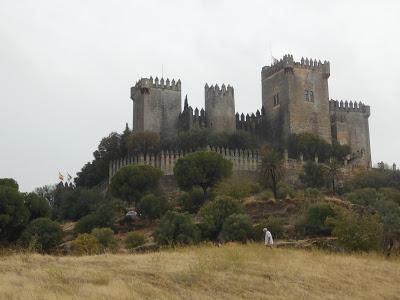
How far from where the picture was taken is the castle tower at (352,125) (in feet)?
226

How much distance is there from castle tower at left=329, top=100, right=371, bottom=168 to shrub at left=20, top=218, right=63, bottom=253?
1320 inches

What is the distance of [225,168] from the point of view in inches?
2127

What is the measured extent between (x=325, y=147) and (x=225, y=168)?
42.3 feet

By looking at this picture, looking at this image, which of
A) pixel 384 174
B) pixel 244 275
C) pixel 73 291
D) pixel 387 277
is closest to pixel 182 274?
pixel 244 275

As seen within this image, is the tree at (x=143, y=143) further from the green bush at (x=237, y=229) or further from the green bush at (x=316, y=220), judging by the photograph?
the green bush at (x=316, y=220)

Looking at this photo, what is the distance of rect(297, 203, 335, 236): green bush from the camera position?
1532 inches

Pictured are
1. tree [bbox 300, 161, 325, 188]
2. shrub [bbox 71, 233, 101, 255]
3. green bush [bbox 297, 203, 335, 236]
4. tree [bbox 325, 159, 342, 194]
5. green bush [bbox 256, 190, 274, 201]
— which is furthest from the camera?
tree [bbox 300, 161, 325, 188]

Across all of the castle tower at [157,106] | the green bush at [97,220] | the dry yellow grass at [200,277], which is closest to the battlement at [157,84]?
the castle tower at [157,106]

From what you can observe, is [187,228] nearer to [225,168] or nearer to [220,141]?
[225,168]

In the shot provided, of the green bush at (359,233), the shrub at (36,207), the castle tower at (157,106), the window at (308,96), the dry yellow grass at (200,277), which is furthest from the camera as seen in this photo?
the window at (308,96)

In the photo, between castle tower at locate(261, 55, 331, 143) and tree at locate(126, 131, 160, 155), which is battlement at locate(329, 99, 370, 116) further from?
tree at locate(126, 131, 160, 155)

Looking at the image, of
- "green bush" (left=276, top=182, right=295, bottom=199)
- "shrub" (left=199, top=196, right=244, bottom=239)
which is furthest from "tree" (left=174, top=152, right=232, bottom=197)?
"shrub" (left=199, top=196, right=244, bottom=239)

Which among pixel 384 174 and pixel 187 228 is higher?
pixel 384 174

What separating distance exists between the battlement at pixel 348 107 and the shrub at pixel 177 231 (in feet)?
111
